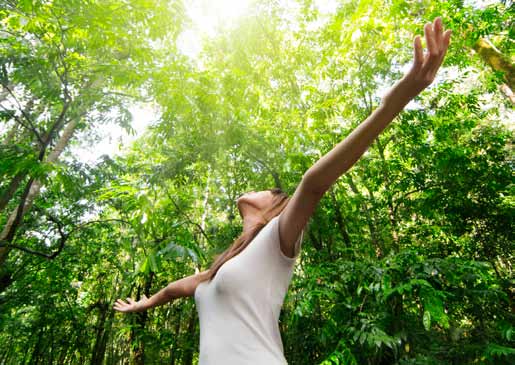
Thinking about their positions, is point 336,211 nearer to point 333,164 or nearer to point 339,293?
point 339,293

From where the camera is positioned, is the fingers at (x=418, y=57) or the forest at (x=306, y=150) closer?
the fingers at (x=418, y=57)

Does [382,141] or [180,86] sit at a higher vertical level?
[180,86]

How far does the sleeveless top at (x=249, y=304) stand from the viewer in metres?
0.86

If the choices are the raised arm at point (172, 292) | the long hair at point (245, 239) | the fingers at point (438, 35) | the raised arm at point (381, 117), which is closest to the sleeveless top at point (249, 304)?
the long hair at point (245, 239)

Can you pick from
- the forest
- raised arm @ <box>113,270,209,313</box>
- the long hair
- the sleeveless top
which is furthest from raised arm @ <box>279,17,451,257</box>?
the forest

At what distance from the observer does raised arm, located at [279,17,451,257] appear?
67cm

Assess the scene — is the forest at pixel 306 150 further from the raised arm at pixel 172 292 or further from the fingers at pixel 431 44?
the fingers at pixel 431 44

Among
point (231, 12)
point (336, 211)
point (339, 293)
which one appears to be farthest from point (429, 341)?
point (231, 12)

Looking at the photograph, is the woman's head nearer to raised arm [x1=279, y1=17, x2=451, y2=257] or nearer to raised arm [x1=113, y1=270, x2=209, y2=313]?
raised arm [x1=113, y1=270, x2=209, y2=313]

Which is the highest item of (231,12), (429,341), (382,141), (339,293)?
(231,12)

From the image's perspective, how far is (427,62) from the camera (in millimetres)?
668

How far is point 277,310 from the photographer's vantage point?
1.00m

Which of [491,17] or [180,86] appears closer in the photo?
[180,86]

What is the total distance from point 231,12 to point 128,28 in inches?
71.2
